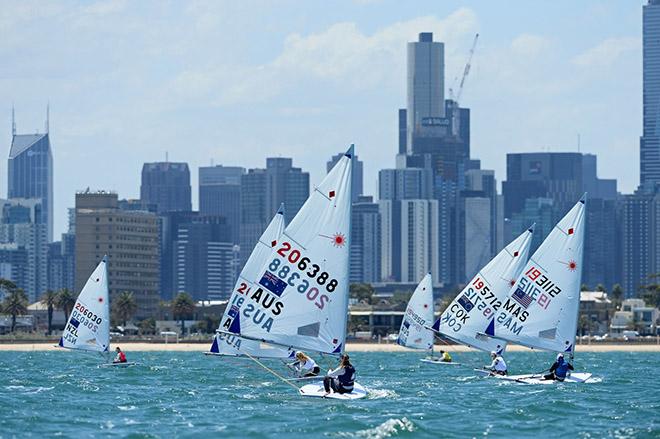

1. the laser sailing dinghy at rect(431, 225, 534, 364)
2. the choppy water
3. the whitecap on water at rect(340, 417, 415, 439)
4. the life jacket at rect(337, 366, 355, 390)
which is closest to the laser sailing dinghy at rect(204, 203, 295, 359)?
the choppy water

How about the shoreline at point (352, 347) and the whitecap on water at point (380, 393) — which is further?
the shoreline at point (352, 347)

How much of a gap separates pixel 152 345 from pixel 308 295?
128466 millimetres

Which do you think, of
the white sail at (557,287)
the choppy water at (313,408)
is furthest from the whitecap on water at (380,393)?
the white sail at (557,287)

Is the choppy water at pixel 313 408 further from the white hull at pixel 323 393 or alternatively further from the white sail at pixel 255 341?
the white sail at pixel 255 341

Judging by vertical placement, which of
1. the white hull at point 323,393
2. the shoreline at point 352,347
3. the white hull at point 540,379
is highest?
the white hull at point 323,393

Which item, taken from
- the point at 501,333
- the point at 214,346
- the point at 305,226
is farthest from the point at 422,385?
the point at 305,226

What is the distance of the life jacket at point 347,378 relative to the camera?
59812 millimetres

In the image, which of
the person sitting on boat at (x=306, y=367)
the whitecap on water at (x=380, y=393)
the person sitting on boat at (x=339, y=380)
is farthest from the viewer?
the whitecap on water at (x=380, y=393)

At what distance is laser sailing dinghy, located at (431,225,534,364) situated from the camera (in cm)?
8475

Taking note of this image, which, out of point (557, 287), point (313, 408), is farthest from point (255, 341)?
point (557, 287)

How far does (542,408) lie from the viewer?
60.6m

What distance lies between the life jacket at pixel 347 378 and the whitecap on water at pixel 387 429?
183 inches

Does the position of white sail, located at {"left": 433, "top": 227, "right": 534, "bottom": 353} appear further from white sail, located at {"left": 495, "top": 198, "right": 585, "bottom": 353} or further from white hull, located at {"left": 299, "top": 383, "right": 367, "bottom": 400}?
white hull, located at {"left": 299, "top": 383, "right": 367, "bottom": 400}

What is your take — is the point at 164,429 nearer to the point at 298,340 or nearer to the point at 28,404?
the point at 298,340
